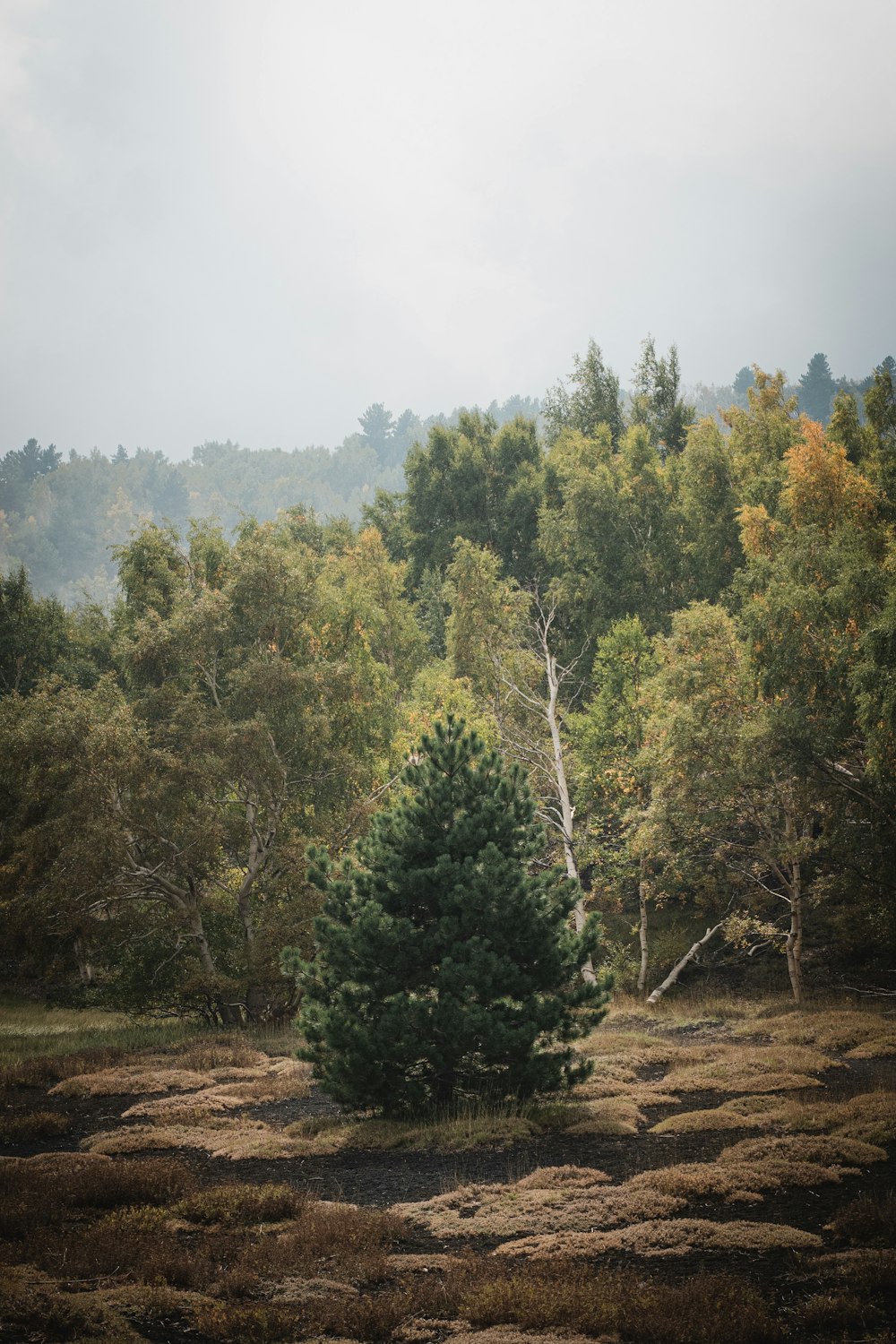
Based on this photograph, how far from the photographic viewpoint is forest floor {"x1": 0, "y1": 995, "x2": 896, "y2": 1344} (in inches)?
277

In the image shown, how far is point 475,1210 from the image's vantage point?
10500mm

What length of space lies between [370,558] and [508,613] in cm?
1160

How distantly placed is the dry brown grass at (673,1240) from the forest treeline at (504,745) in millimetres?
12697

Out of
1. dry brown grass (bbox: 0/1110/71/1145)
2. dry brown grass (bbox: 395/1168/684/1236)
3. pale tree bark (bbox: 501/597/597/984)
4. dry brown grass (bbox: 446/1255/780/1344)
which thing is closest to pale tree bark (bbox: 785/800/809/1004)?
pale tree bark (bbox: 501/597/597/984)

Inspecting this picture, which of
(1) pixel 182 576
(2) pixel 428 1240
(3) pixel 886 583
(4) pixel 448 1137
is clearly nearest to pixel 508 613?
(1) pixel 182 576

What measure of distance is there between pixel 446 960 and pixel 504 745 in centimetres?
2109

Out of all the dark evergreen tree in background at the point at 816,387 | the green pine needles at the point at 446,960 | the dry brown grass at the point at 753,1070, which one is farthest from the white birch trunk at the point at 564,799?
the dark evergreen tree in background at the point at 816,387

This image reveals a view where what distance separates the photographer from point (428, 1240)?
9633mm

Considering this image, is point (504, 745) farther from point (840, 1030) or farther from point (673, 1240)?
point (673, 1240)

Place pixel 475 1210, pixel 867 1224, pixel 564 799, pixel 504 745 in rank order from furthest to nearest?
pixel 504 745, pixel 564 799, pixel 475 1210, pixel 867 1224

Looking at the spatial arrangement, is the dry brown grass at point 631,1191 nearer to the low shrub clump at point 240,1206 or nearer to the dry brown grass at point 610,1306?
the low shrub clump at point 240,1206

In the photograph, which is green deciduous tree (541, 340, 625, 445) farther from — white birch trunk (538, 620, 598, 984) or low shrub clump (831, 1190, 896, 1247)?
low shrub clump (831, 1190, 896, 1247)

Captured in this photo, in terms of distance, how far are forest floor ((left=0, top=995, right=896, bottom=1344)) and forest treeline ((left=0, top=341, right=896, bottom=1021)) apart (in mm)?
8063

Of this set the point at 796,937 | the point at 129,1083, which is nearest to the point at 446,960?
the point at 129,1083
